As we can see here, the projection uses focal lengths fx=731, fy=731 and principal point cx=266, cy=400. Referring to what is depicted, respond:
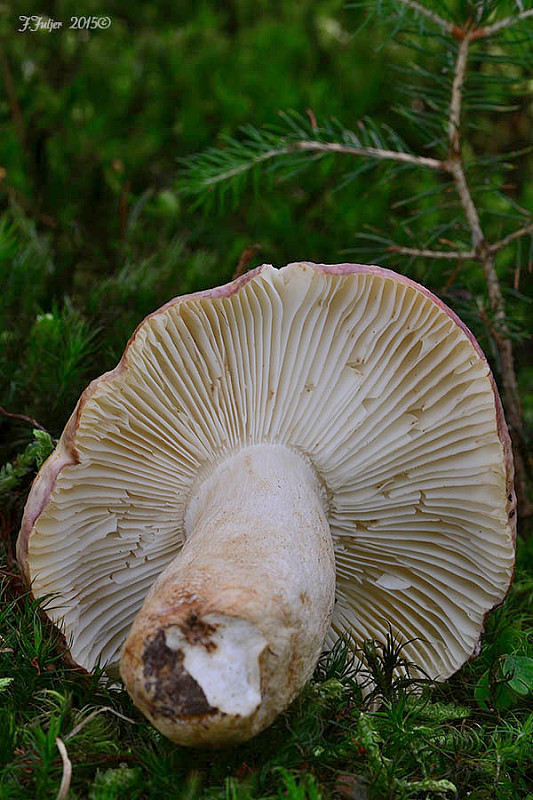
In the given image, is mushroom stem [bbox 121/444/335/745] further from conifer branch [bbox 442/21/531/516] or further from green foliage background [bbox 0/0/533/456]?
green foliage background [bbox 0/0/533/456]

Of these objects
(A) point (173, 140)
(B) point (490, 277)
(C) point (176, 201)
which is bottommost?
(B) point (490, 277)

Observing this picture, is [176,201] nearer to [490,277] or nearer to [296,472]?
[490,277]

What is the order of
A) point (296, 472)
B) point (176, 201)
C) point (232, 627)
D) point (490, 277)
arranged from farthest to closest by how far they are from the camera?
1. point (176, 201)
2. point (490, 277)
3. point (296, 472)
4. point (232, 627)

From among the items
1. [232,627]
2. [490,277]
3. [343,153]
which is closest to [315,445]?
[232,627]

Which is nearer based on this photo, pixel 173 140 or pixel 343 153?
pixel 343 153

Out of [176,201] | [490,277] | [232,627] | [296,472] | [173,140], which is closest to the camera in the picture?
[232,627]

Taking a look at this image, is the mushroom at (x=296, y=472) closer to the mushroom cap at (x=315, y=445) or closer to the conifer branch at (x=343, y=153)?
the mushroom cap at (x=315, y=445)

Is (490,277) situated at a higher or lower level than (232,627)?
higher
